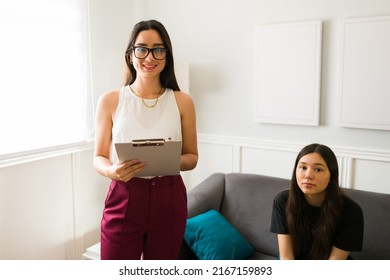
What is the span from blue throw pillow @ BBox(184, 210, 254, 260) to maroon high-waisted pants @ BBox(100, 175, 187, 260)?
73 centimetres

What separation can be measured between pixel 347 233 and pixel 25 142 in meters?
1.84

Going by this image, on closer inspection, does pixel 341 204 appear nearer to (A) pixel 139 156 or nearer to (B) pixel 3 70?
(A) pixel 139 156

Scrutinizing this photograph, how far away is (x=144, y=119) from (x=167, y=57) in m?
0.25

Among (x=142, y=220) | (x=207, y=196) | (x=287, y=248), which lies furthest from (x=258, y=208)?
(x=142, y=220)

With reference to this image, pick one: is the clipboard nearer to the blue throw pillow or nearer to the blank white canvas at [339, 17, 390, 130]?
the blue throw pillow

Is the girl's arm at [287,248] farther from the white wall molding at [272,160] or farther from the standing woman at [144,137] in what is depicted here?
the white wall molding at [272,160]

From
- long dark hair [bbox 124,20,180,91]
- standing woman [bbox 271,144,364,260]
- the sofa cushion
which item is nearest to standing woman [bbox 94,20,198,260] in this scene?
long dark hair [bbox 124,20,180,91]

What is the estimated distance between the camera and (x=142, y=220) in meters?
1.47

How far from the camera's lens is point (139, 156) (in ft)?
4.58

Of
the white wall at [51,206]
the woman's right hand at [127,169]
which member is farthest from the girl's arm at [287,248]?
the white wall at [51,206]

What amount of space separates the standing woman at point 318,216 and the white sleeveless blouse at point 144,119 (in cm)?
62

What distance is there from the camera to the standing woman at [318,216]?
1744 millimetres

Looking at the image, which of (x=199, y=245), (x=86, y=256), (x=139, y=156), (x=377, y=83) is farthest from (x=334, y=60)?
(x=86, y=256)

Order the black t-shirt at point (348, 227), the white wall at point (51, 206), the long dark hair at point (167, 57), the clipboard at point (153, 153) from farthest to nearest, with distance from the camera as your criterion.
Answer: the white wall at point (51, 206) → the black t-shirt at point (348, 227) → the long dark hair at point (167, 57) → the clipboard at point (153, 153)
